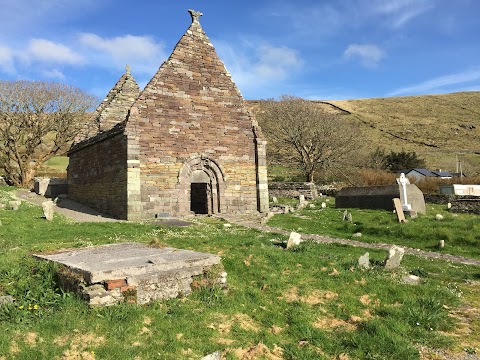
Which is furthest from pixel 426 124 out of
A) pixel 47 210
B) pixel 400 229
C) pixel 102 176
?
Result: pixel 47 210

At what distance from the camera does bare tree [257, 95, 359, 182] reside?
42375 mm

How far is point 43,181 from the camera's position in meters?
26.2

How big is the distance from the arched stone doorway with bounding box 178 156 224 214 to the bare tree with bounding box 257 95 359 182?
23.5 m

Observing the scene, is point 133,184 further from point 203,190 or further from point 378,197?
point 378,197

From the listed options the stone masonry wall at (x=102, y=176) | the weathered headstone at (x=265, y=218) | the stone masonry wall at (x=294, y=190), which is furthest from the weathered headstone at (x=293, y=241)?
the stone masonry wall at (x=294, y=190)

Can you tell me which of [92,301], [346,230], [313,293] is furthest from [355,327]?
[346,230]

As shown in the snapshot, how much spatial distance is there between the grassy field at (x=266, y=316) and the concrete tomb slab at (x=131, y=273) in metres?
0.22

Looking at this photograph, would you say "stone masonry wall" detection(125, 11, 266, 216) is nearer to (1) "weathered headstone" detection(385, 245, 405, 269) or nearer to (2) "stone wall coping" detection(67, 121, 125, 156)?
(2) "stone wall coping" detection(67, 121, 125, 156)

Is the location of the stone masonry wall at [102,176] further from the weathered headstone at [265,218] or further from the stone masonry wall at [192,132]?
Result: the weathered headstone at [265,218]

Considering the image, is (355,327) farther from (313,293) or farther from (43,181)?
(43,181)

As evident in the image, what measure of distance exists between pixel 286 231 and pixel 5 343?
11.4 meters

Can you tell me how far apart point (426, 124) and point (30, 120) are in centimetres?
8426

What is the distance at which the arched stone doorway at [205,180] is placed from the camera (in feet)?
61.6

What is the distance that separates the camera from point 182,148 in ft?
62.2
